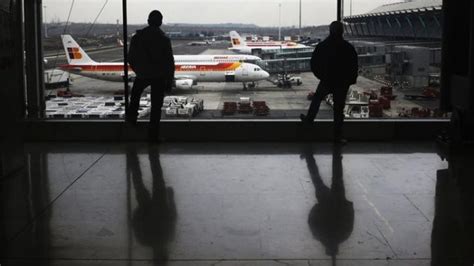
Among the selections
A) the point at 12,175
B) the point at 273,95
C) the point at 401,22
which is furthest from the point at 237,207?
the point at 401,22

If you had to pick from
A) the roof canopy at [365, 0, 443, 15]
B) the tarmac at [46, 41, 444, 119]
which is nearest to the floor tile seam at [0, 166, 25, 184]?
the tarmac at [46, 41, 444, 119]

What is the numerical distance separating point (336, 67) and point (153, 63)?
2.18 m

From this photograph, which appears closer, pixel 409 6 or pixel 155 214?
pixel 155 214

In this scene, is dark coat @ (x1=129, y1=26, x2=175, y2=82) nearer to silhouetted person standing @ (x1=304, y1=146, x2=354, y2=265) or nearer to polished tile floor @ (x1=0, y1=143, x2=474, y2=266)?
polished tile floor @ (x1=0, y1=143, x2=474, y2=266)

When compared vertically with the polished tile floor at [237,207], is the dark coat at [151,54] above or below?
above

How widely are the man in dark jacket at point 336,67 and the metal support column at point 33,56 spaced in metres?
3.60

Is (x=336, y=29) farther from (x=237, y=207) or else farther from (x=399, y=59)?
(x=237, y=207)

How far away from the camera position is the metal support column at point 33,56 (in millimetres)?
7789

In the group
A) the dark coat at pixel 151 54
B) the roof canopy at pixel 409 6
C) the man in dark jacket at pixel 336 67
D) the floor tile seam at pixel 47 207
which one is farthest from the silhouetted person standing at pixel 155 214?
the roof canopy at pixel 409 6

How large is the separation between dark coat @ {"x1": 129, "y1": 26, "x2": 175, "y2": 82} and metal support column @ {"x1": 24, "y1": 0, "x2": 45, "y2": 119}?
5.02ft

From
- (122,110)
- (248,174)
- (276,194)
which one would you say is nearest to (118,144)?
(122,110)

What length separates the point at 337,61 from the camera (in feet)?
23.3

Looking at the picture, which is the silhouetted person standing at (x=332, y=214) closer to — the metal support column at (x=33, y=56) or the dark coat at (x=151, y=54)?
the dark coat at (x=151, y=54)

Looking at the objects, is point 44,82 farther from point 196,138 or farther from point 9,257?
point 9,257
